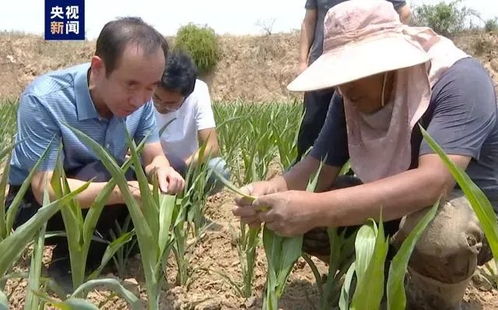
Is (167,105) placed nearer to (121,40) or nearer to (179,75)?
(179,75)

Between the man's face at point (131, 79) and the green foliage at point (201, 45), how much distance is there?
17881 millimetres

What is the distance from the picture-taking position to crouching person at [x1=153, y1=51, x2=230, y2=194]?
226 cm

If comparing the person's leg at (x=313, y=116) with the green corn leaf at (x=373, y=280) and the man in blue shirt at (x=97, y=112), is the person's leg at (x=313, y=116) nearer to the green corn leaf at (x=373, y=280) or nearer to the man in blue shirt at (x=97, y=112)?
the man in blue shirt at (x=97, y=112)

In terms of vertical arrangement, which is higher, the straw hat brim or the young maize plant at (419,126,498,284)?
the straw hat brim

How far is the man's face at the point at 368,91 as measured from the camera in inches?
51.6

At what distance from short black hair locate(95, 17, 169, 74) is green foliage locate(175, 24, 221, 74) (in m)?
17.9

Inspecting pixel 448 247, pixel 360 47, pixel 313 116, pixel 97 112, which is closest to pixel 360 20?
pixel 360 47

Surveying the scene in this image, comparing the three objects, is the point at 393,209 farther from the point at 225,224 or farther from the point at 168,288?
the point at 225,224

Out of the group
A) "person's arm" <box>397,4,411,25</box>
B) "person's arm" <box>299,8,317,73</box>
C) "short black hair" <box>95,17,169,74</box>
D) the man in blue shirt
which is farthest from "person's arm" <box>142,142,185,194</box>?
"person's arm" <box>397,4,411,25</box>

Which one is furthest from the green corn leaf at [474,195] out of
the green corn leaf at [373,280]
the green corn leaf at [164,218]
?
the green corn leaf at [164,218]

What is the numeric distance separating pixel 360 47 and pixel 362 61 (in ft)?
0.17

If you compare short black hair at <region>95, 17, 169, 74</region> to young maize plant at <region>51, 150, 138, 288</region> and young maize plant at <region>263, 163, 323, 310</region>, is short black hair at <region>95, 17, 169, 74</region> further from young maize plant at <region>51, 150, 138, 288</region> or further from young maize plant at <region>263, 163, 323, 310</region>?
young maize plant at <region>263, 163, 323, 310</region>

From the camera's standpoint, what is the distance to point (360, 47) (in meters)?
1.27

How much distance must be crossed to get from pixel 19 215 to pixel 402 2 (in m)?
1.55
